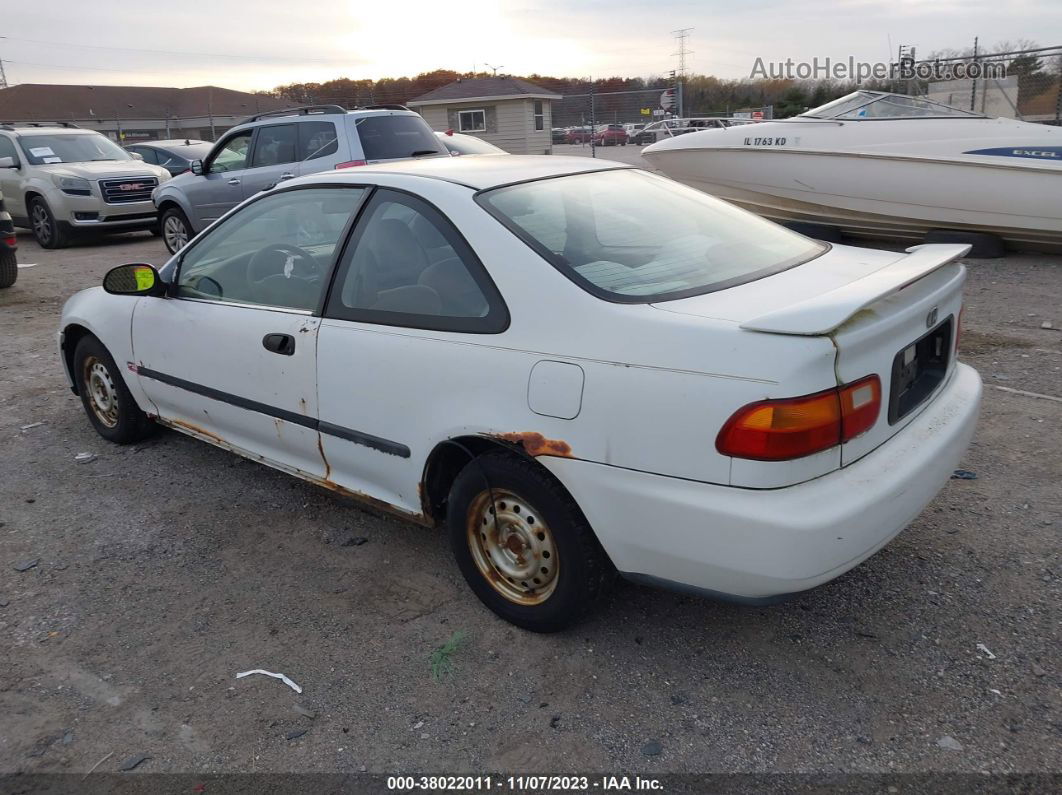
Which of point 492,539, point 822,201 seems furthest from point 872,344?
point 822,201

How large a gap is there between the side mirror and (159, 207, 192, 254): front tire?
767 cm

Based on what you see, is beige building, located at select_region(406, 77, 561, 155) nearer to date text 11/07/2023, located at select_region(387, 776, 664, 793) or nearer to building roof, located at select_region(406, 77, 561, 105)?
building roof, located at select_region(406, 77, 561, 105)

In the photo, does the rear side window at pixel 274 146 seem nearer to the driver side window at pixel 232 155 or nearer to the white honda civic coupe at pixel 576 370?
the driver side window at pixel 232 155

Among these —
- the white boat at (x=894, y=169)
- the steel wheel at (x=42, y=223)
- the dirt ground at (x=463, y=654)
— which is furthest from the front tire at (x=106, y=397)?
the steel wheel at (x=42, y=223)

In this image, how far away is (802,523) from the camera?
2.27 meters

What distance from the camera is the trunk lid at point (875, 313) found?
2.35 metres

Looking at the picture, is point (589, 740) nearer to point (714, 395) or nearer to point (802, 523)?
point (802, 523)

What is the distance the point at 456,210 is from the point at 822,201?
309 inches

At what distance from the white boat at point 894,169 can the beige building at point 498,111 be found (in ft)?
76.8

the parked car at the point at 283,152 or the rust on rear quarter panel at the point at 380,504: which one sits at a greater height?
the parked car at the point at 283,152

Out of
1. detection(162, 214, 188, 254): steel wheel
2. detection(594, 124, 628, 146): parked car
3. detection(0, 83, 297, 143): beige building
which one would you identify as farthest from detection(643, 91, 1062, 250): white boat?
detection(0, 83, 297, 143): beige building

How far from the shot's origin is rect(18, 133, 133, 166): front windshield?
12.9m

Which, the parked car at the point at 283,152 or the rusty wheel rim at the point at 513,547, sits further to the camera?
the parked car at the point at 283,152

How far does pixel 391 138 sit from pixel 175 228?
365 cm
